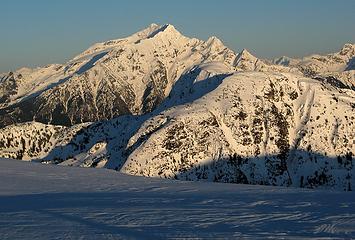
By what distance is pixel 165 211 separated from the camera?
58.1 ft

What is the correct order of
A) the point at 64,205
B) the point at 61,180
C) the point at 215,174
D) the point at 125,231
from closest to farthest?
the point at 125,231 < the point at 64,205 < the point at 61,180 < the point at 215,174

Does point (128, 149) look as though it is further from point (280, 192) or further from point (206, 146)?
point (280, 192)

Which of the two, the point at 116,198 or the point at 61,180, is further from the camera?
the point at 61,180

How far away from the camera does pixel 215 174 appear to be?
172 m

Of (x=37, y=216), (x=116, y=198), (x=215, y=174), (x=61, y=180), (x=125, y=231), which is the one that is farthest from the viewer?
(x=215, y=174)

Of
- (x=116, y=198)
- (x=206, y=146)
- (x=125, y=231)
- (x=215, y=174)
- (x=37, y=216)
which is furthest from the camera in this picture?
(x=206, y=146)

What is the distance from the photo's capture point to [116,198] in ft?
68.7

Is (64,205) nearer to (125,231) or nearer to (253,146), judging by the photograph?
(125,231)

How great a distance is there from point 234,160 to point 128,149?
4184cm

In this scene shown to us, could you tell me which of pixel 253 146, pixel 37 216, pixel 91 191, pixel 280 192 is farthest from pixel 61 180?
pixel 253 146

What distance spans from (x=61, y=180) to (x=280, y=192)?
39.3 feet

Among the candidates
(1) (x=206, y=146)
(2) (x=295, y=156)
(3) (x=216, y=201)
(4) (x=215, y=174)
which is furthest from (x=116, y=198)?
(2) (x=295, y=156)

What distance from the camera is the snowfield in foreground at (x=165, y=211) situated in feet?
47.9

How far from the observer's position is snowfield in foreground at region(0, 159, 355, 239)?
1460cm
